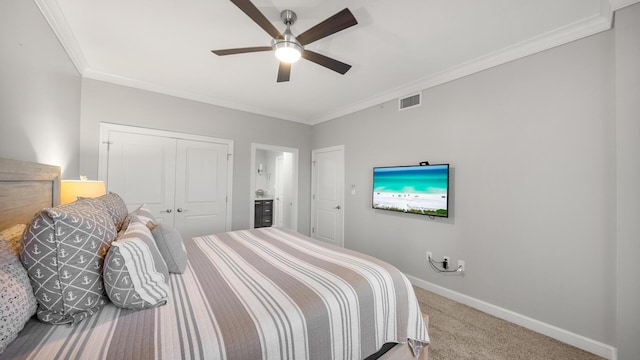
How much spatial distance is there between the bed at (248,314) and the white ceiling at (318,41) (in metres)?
1.34

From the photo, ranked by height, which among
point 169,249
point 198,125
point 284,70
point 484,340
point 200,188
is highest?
point 284,70

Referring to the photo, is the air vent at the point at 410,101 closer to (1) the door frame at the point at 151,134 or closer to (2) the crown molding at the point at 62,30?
(1) the door frame at the point at 151,134

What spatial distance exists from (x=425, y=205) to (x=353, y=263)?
1607mm

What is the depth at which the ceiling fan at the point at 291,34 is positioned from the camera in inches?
59.3

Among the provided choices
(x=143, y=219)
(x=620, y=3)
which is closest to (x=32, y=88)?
(x=143, y=219)

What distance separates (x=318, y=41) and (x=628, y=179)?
2.54 metres

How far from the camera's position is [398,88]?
10.5ft

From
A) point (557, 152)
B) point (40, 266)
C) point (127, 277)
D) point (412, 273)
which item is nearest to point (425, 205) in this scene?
point (412, 273)

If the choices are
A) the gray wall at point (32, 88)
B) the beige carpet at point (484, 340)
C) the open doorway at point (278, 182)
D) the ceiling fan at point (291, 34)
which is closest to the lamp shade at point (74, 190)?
the gray wall at point (32, 88)

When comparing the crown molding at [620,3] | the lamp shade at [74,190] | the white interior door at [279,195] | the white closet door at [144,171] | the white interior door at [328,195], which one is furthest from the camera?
the white interior door at [279,195]

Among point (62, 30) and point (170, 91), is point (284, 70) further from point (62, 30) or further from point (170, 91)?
point (170, 91)

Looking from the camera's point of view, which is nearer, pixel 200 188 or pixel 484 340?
pixel 484 340

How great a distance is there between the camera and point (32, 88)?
1624mm

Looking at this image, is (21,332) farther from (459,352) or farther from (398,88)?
(398,88)
